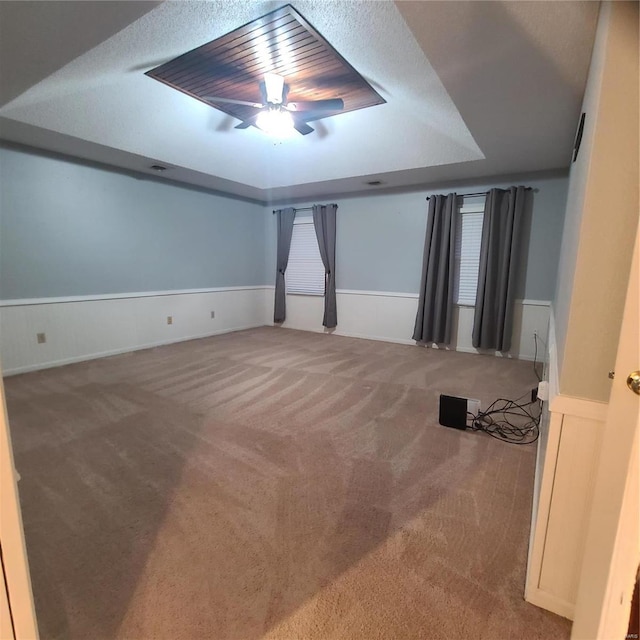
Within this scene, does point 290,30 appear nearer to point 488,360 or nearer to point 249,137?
point 249,137

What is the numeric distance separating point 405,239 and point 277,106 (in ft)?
8.56

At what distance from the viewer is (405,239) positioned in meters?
4.90

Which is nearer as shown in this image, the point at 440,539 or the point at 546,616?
the point at 546,616

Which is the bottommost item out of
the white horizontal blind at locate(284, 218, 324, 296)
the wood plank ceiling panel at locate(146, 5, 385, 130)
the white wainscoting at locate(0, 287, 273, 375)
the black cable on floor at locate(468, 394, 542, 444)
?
the black cable on floor at locate(468, 394, 542, 444)

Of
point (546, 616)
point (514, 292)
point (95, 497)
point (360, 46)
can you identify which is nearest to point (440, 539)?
point (546, 616)

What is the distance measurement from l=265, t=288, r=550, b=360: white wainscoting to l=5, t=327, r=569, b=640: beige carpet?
57.8 inches

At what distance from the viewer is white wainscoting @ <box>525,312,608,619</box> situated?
1100 mm

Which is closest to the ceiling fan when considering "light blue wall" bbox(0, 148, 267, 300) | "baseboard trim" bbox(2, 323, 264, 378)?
"light blue wall" bbox(0, 148, 267, 300)

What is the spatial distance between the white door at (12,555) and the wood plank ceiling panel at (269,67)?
8.65 ft

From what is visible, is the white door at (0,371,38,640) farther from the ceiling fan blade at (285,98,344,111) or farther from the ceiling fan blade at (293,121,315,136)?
the ceiling fan blade at (293,121,315,136)

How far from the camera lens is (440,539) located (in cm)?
151

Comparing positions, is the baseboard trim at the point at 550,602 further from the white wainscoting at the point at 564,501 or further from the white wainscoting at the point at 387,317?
the white wainscoting at the point at 387,317

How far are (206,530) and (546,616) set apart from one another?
52.6 inches

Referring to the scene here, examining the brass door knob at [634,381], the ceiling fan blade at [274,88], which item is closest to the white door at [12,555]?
the brass door knob at [634,381]
